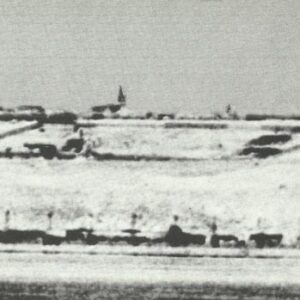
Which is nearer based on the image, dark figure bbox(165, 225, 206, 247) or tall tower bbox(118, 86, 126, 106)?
dark figure bbox(165, 225, 206, 247)

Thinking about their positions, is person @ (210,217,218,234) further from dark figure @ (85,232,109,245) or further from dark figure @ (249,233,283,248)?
dark figure @ (85,232,109,245)

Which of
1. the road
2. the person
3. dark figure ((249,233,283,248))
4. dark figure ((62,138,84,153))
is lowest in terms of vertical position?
the road

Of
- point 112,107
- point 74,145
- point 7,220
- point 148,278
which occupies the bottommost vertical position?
point 148,278

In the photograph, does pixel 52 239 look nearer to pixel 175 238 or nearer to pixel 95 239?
pixel 95 239

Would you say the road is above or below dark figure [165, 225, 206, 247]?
below

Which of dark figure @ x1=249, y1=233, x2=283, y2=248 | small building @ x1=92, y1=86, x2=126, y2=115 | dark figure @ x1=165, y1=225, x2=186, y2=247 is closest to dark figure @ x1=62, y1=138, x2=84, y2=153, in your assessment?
small building @ x1=92, y1=86, x2=126, y2=115

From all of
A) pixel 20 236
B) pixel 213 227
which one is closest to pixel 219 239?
pixel 213 227
